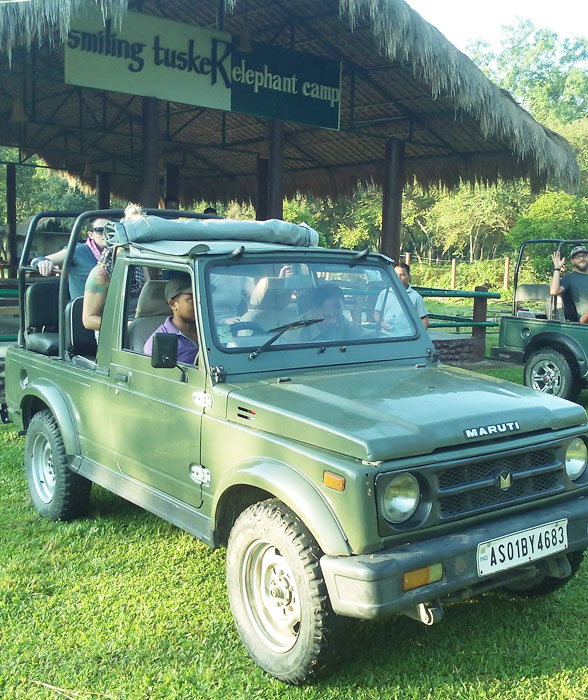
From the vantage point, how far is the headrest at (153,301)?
4.43 m

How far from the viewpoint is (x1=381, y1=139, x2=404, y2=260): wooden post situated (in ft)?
42.4

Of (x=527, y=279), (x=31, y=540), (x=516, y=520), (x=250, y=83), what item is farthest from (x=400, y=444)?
(x=527, y=279)

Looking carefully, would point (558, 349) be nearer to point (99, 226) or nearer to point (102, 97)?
point (99, 226)

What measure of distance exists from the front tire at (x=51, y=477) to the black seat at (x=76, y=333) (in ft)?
1.65

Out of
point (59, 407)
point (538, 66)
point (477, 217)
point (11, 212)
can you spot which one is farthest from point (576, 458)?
point (538, 66)

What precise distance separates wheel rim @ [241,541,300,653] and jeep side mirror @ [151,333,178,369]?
37.8 inches

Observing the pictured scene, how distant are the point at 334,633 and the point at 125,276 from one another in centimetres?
231

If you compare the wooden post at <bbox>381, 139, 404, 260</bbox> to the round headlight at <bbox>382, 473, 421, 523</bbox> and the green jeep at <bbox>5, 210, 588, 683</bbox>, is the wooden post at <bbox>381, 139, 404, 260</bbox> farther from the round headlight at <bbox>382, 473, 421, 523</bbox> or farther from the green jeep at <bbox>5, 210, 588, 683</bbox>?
the round headlight at <bbox>382, 473, 421, 523</bbox>

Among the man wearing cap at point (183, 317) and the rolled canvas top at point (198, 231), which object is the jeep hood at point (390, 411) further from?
the rolled canvas top at point (198, 231)

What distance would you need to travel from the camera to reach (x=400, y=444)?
2875 mm

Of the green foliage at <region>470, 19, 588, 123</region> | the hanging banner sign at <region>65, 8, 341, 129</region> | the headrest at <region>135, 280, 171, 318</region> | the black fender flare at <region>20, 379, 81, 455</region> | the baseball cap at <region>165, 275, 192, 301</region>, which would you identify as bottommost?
the black fender flare at <region>20, 379, 81, 455</region>

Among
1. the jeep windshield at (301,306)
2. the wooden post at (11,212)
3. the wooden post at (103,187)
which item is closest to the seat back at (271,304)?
the jeep windshield at (301,306)

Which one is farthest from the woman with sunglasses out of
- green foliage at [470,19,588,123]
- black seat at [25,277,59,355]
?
green foliage at [470,19,588,123]

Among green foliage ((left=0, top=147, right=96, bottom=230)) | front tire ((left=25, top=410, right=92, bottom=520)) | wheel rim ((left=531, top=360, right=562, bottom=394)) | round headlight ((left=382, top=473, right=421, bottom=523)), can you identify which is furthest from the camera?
green foliage ((left=0, top=147, right=96, bottom=230))
